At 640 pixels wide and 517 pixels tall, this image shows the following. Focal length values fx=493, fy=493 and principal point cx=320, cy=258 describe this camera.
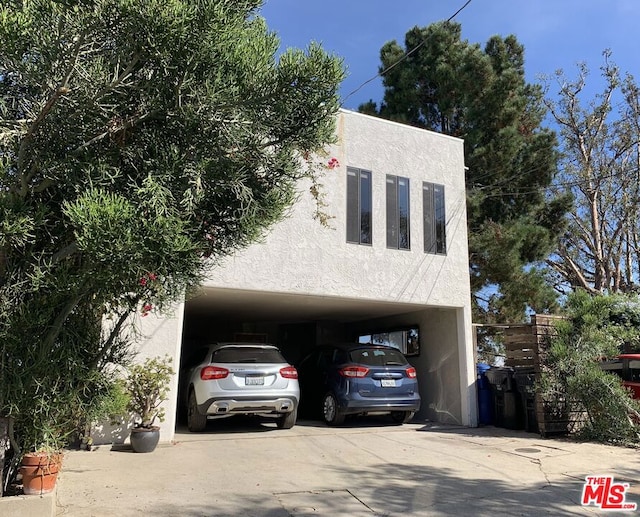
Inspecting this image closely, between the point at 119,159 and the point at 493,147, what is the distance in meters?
14.7

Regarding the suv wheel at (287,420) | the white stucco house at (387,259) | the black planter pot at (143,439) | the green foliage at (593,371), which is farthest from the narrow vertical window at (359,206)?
the black planter pot at (143,439)

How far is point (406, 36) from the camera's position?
18.2 m

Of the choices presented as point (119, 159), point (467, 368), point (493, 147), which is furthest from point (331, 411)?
point (493, 147)

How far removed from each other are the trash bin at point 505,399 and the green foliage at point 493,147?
569cm

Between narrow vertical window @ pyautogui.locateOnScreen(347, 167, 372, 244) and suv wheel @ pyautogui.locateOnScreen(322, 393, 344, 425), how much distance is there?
314 cm

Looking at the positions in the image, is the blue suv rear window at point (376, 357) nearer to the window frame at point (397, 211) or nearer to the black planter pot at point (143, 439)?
the window frame at point (397, 211)

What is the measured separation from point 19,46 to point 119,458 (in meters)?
5.25

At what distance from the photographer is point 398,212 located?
10.6 m

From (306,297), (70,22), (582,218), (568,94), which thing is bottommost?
(306,297)

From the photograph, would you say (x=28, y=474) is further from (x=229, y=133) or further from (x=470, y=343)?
(x=470, y=343)

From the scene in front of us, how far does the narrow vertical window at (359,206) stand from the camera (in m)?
10.0

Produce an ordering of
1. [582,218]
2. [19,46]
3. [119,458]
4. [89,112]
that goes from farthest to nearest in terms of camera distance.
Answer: [582,218] → [119,458] → [89,112] → [19,46]

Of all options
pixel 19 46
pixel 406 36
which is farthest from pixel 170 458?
pixel 406 36

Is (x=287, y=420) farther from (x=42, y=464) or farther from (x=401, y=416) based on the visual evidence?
(x=42, y=464)
